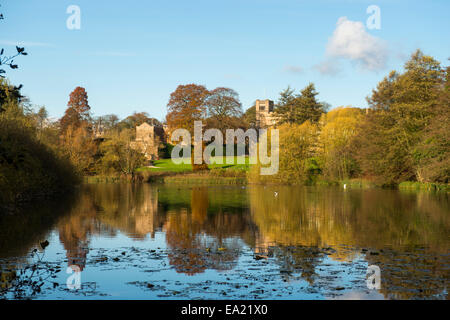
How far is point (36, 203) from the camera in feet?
89.9

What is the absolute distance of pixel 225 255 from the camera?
1228 cm

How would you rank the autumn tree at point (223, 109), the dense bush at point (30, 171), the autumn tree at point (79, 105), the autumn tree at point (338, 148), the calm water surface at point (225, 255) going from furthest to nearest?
the autumn tree at point (79, 105) < the autumn tree at point (223, 109) < the autumn tree at point (338, 148) < the dense bush at point (30, 171) < the calm water surface at point (225, 255)

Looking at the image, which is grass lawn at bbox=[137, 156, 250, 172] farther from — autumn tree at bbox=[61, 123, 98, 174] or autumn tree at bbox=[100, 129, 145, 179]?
autumn tree at bbox=[61, 123, 98, 174]

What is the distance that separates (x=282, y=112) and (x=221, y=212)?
62047 mm

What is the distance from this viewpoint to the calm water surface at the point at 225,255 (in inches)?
344

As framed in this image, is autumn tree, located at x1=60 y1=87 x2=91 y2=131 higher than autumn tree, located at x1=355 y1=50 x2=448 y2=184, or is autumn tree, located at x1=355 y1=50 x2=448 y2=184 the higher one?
autumn tree, located at x1=60 y1=87 x2=91 y2=131

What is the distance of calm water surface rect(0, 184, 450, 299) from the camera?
8.74 metres

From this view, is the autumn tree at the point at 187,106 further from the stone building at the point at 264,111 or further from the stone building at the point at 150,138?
the stone building at the point at 264,111

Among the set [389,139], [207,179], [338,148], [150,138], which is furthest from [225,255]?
[150,138]

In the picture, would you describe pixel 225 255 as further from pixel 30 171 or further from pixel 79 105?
pixel 79 105

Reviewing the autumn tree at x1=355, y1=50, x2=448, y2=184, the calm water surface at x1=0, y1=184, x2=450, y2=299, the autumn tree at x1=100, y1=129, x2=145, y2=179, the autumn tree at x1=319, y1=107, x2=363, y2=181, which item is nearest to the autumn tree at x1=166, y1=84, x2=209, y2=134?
the autumn tree at x1=100, y1=129, x2=145, y2=179

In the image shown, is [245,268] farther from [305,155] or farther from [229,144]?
[229,144]

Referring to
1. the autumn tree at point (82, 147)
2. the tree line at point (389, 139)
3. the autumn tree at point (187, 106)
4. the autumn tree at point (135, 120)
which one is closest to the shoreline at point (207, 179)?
the tree line at point (389, 139)
